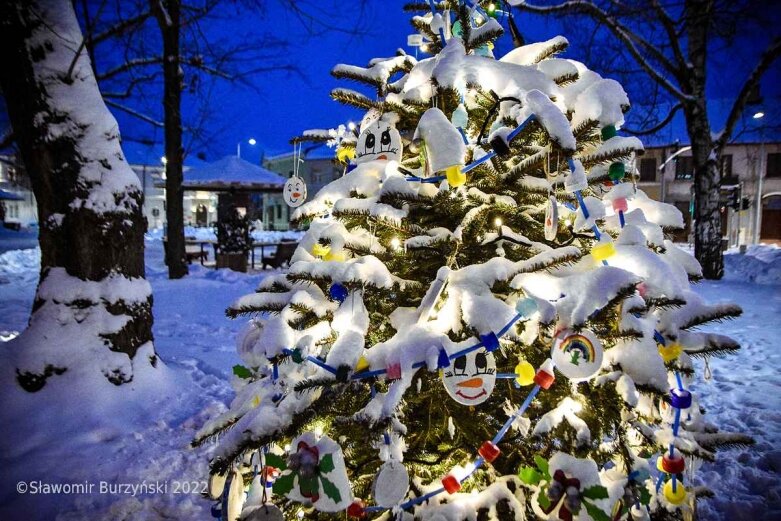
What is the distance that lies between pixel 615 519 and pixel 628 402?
486 millimetres

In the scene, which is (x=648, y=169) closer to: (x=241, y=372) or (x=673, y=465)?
(x=673, y=465)

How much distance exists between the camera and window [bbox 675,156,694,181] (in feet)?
101

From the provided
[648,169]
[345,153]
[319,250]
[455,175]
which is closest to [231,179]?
[345,153]

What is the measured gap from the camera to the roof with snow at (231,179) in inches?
512

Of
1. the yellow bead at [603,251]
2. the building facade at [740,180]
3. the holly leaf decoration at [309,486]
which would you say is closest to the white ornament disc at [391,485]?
the holly leaf decoration at [309,486]

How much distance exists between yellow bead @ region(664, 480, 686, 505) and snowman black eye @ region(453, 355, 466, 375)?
1145 mm

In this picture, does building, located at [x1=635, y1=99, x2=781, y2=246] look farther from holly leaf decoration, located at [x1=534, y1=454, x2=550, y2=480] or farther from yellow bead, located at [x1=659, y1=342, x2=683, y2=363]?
holly leaf decoration, located at [x1=534, y1=454, x2=550, y2=480]

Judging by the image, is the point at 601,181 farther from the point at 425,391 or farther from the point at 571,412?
the point at 425,391

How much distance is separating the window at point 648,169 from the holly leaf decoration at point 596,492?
36241 millimetres

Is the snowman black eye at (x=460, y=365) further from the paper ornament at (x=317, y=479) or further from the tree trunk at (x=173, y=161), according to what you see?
the tree trunk at (x=173, y=161)

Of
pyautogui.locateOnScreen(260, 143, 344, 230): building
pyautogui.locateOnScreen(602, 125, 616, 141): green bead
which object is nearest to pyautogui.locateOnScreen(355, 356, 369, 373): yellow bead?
pyautogui.locateOnScreen(602, 125, 616, 141): green bead

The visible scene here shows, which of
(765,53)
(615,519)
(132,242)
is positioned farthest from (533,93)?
(765,53)

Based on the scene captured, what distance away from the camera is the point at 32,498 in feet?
9.01

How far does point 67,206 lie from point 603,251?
4444mm
